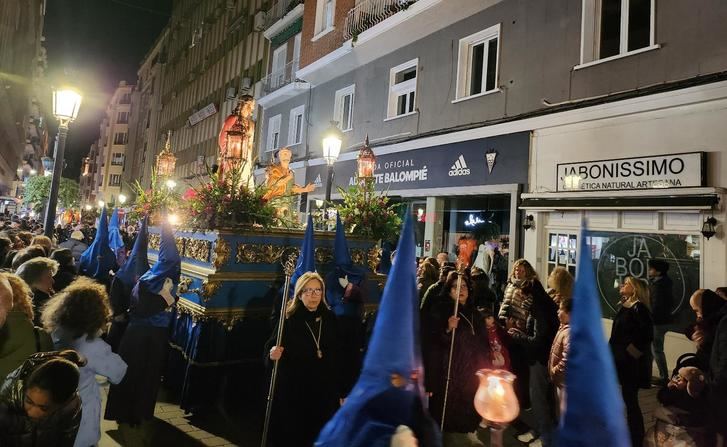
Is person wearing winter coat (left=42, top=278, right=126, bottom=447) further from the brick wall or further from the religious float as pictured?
the brick wall

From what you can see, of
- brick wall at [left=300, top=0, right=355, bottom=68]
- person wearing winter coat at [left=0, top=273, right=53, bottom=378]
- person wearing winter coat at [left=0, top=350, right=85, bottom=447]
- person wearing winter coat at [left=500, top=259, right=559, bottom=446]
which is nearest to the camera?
person wearing winter coat at [left=0, top=350, right=85, bottom=447]

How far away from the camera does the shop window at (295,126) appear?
64.7ft

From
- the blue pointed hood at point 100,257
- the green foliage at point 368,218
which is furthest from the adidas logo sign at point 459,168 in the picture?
the blue pointed hood at point 100,257

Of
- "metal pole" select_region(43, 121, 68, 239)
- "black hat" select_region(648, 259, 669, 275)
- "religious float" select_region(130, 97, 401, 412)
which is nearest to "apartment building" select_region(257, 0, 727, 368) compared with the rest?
"black hat" select_region(648, 259, 669, 275)

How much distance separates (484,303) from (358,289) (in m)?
1.82

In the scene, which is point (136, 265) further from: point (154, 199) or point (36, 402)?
point (36, 402)

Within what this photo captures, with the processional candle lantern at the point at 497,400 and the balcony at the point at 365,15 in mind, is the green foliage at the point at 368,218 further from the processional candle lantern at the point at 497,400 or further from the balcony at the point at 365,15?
the balcony at the point at 365,15

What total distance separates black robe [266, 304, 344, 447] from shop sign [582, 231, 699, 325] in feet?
20.9

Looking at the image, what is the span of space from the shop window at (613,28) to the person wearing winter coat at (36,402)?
1045 centimetres

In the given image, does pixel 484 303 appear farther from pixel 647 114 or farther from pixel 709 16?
pixel 709 16

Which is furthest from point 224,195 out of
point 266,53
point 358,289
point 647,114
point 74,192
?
point 74,192

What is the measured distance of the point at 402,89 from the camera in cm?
1450

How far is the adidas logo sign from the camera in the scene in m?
12.0

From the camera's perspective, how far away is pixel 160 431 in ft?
15.7
